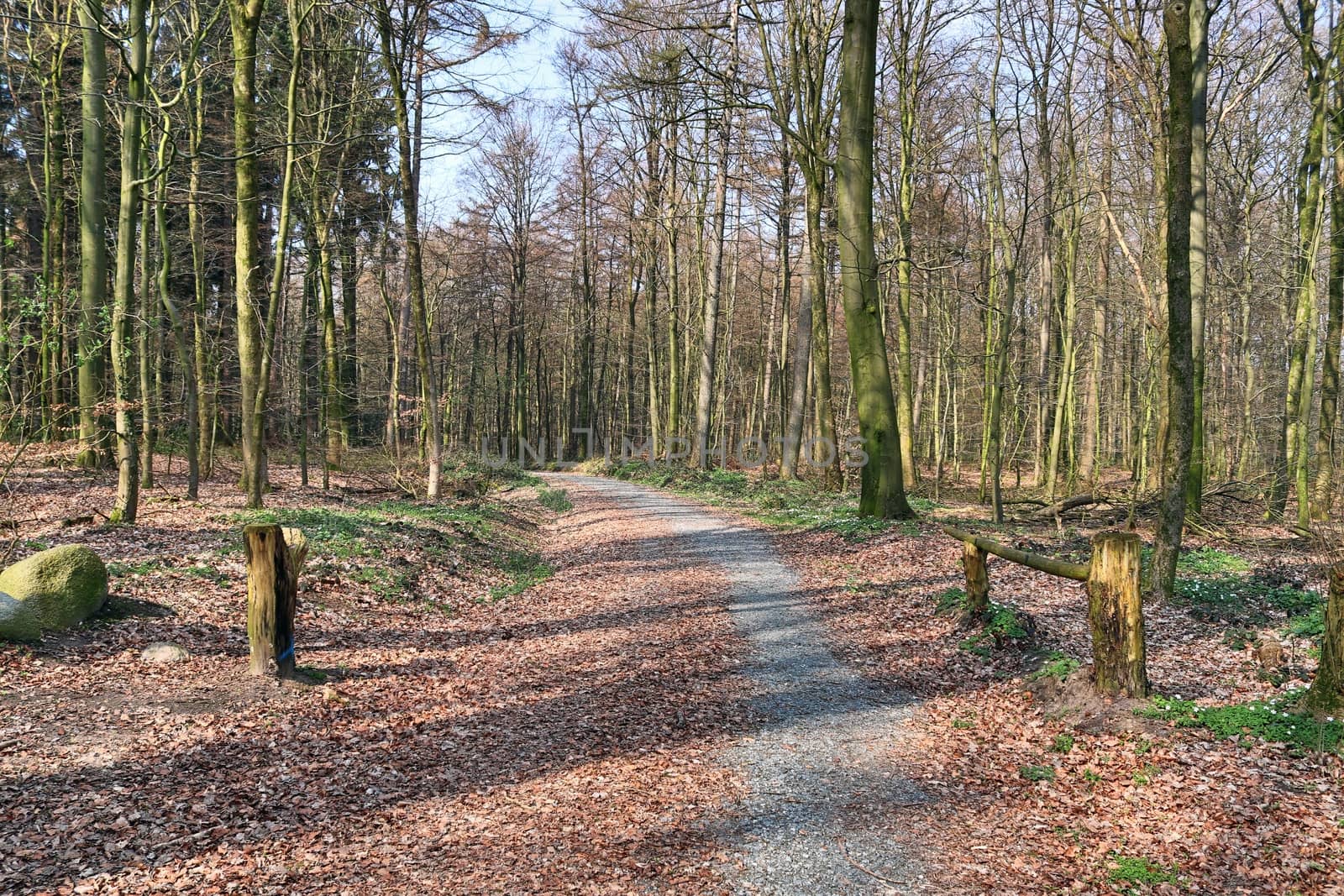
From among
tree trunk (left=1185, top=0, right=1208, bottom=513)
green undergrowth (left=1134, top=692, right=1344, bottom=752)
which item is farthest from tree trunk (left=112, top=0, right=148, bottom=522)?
tree trunk (left=1185, top=0, right=1208, bottom=513)

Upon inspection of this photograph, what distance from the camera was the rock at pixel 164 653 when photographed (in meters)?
6.79

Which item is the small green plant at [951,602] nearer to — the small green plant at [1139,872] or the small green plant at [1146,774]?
the small green plant at [1146,774]

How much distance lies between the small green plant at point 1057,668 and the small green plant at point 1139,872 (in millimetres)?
2202

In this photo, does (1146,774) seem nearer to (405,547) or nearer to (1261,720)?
(1261,720)

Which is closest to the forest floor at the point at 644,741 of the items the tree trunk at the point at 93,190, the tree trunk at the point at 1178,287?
the tree trunk at the point at 1178,287

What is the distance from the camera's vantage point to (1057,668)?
21.2 feet

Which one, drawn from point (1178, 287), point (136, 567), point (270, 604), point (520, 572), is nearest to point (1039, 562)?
point (1178, 287)

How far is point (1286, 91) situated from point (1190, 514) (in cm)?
1523

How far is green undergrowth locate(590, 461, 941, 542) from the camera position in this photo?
43.5ft

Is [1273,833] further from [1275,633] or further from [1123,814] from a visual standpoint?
[1275,633]

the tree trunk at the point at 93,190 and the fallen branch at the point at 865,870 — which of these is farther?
the tree trunk at the point at 93,190

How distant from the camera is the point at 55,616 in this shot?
6.84 m

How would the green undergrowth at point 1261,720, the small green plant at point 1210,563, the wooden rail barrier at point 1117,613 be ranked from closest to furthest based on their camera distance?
1. the green undergrowth at point 1261,720
2. the wooden rail barrier at point 1117,613
3. the small green plant at point 1210,563

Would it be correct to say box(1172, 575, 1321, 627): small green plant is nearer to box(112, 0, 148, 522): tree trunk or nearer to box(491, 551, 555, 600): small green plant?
box(491, 551, 555, 600): small green plant
